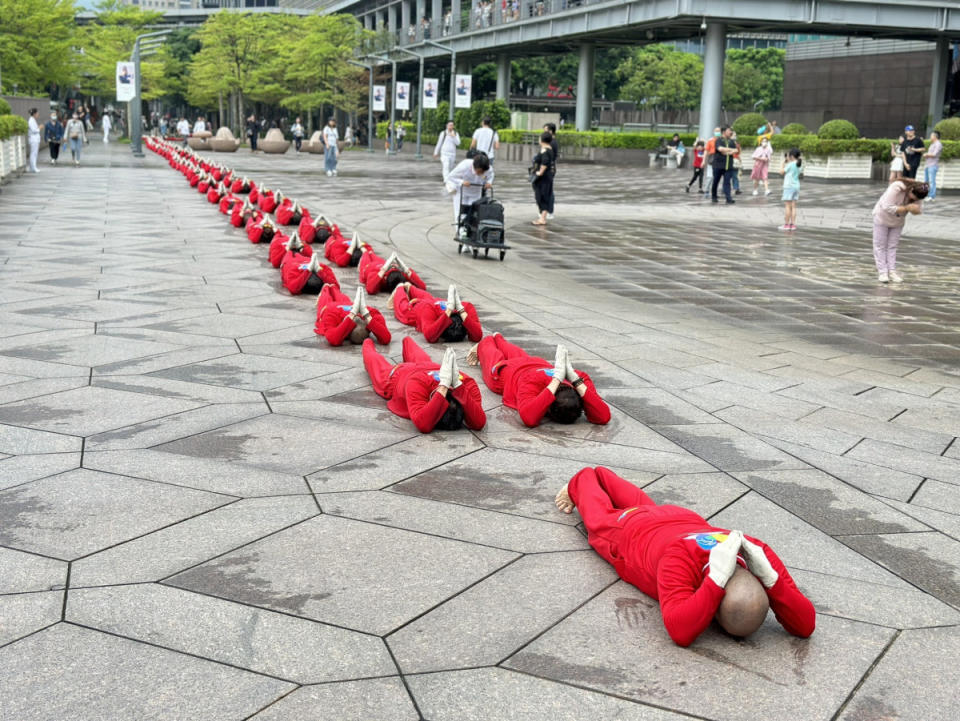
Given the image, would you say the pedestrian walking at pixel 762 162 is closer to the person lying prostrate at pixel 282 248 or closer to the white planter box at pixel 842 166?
the white planter box at pixel 842 166

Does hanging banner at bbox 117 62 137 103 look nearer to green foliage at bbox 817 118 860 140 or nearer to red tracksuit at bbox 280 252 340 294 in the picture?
green foliage at bbox 817 118 860 140

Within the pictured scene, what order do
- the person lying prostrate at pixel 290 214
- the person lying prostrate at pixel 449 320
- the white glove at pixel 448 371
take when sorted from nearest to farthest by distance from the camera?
the white glove at pixel 448 371 < the person lying prostrate at pixel 449 320 < the person lying prostrate at pixel 290 214

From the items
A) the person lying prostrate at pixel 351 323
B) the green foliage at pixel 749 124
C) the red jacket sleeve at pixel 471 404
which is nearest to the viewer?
the red jacket sleeve at pixel 471 404

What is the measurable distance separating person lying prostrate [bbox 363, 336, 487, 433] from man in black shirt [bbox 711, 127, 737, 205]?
60.8 ft

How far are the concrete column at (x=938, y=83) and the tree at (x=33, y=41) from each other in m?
39.4

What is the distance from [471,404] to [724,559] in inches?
99.7

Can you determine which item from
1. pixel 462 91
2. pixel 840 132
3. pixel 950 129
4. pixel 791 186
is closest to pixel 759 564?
pixel 791 186

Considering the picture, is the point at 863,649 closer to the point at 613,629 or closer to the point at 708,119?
the point at 613,629

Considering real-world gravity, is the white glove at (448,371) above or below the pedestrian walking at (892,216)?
below

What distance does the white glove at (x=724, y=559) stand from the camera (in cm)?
327

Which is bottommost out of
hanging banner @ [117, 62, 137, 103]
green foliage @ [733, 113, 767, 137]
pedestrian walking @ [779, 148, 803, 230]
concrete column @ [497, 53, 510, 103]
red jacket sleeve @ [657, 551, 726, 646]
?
red jacket sleeve @ [657, 551, 726, 646]

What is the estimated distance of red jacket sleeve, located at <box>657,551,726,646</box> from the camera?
10.9ft

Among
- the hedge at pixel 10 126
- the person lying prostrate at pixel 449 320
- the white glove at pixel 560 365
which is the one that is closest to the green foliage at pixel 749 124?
the hedge at pixel 10 126

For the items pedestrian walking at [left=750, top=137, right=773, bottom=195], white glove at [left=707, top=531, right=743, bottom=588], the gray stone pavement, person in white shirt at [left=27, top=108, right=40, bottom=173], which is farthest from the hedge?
white glove at [left=707, top=531, right=743, bottom=588]
